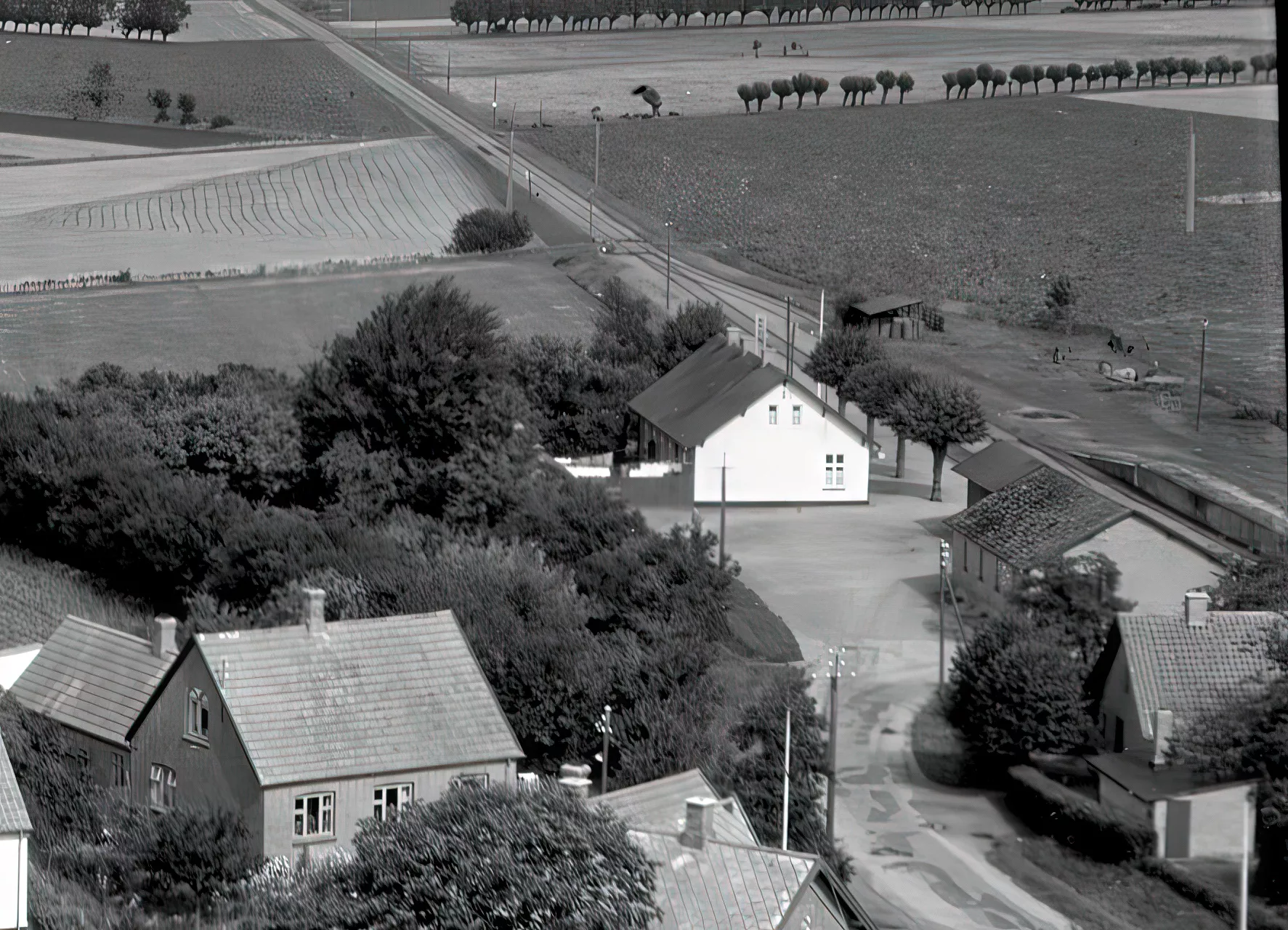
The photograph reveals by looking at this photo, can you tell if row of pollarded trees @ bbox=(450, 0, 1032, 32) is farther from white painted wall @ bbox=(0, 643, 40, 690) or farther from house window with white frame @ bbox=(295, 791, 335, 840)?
white painted wall @ bbox=(0, 643, 40, 690)

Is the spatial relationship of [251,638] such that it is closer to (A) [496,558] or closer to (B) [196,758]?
(B) [196,758]

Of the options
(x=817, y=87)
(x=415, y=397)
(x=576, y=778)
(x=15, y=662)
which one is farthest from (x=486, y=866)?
(x=415, y=397)

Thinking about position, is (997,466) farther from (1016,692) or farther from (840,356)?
(840,356)

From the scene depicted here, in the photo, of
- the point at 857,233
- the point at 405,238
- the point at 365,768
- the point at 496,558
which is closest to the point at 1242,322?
the point at 857,233

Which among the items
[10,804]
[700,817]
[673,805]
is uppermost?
[700,817]

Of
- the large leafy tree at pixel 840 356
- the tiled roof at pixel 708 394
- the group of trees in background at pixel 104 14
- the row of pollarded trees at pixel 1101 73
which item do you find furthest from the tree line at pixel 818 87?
the group of trees in background at pixel 104 14

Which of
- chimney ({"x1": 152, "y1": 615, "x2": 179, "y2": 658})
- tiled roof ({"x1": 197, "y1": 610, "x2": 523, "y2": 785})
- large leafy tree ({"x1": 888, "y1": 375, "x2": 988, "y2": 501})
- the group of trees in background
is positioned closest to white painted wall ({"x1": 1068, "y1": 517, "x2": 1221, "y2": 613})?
large leafy tree ({"x1": 888, "y1": 375, "x2": 988, "y2": 501})
